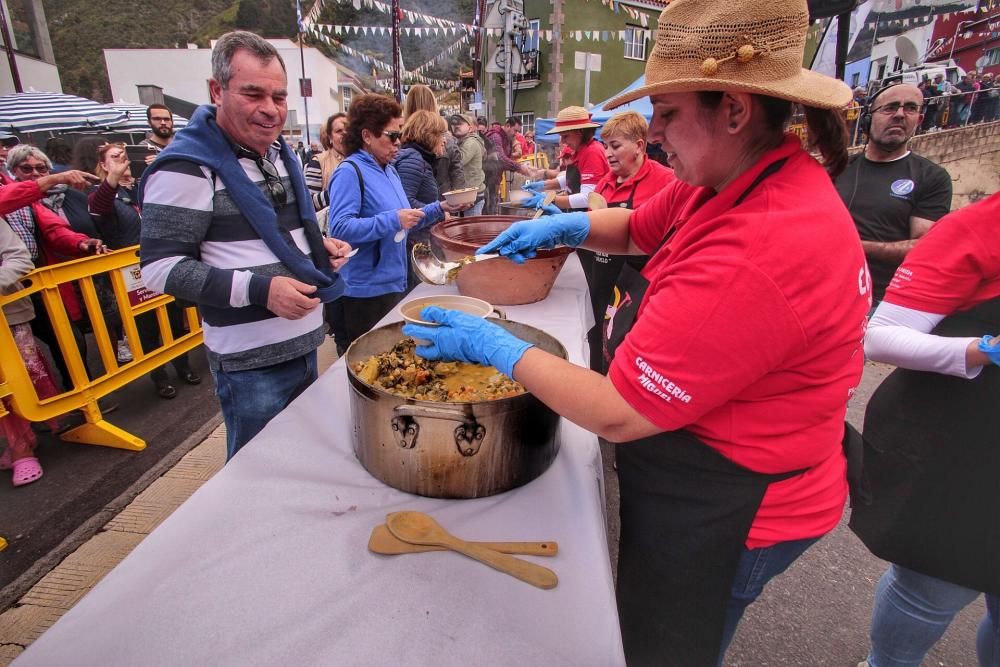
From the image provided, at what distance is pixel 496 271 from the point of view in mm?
2551

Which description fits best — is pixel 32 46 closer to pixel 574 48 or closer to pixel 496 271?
pixel 574 48

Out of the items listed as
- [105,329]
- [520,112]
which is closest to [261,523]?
[105,329]

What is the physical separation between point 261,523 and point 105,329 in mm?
3232

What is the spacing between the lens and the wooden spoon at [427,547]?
3.66ft

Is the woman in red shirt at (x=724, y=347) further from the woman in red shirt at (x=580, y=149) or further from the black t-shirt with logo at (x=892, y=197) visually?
the woman in red shirt at (x=580, y=149)

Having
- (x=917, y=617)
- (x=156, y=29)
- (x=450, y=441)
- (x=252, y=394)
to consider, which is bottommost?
(x=917, y=617)

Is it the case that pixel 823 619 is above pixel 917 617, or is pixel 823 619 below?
below

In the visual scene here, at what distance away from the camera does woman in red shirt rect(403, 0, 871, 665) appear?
870 mm

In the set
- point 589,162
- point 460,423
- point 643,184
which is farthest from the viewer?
point 589,162

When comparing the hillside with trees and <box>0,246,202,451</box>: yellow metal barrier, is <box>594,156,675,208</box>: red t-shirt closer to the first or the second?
<box>0,246,202,451</box>: yellow metal barrier

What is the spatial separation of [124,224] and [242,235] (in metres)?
3.30

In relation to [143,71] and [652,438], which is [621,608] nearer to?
[652,438]

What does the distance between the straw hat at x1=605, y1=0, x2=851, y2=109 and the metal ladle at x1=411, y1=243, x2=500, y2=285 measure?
1398 millimetres

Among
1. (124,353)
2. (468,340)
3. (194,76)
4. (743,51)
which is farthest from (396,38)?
(194,76)
